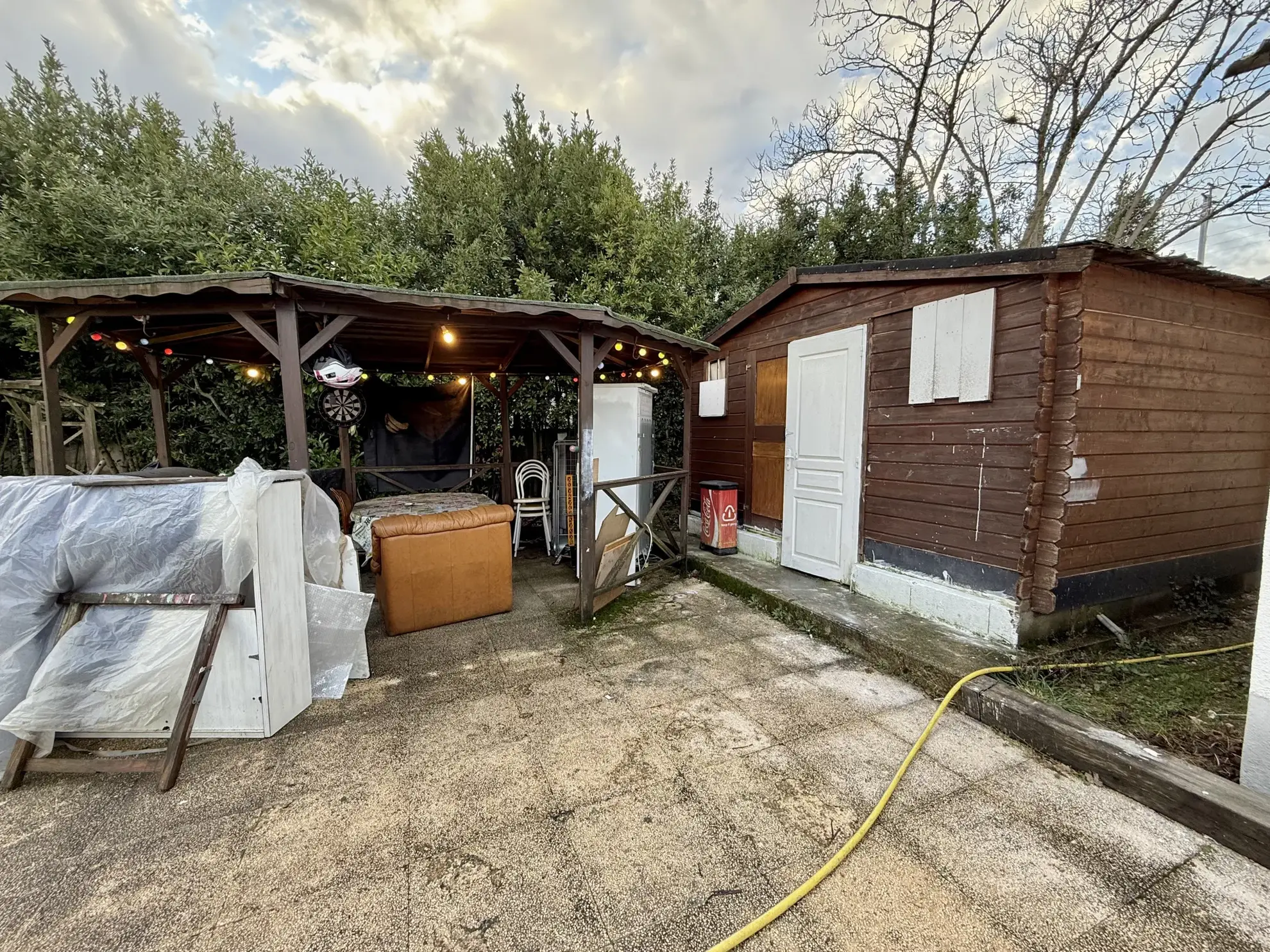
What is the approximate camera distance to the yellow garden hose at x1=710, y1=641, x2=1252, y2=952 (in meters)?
1.27

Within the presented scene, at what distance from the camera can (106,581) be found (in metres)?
1.87

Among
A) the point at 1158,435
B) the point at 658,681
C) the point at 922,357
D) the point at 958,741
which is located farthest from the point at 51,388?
the point at 1158,435

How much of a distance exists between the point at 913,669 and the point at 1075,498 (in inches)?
54.1

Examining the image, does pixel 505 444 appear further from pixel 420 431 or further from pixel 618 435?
pixel 618 435

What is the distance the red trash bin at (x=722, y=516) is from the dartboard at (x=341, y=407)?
397 centimetres

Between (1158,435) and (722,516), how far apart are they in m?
3.16

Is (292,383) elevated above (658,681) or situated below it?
above

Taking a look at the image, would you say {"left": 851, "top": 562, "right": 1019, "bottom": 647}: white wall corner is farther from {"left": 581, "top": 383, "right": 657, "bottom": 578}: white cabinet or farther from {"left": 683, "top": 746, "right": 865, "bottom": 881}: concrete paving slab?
{"left": 581, "top": 383, "right": 657, "bottom": 578}: white cabinet

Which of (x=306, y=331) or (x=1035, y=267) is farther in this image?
(x=306, y=331)

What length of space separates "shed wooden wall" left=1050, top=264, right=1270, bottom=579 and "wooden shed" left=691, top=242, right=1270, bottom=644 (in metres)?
0.01

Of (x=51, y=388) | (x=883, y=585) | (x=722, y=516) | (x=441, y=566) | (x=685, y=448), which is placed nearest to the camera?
(x=51, y=388)

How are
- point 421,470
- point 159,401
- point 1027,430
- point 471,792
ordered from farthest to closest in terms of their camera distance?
point 421,470
point 159,401
point 1027,430
point 471,792

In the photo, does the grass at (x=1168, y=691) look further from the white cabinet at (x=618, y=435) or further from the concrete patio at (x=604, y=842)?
Answer: the white cabinet at (x=618, y=435)

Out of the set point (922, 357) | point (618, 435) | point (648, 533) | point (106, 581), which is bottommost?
point (648, 533)
